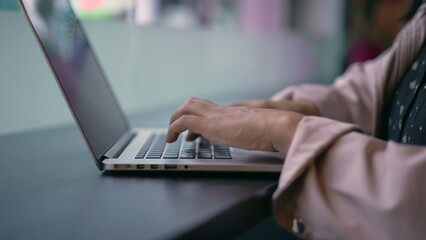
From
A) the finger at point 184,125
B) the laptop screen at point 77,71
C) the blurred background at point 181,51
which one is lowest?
the blurred background at point 181,51

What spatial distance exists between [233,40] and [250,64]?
0.85ft

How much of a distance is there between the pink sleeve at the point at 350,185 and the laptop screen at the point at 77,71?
10.3 inches

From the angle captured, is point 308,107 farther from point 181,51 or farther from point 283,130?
point 181,51

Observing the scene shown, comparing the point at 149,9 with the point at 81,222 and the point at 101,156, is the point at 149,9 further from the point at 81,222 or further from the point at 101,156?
the point at 81,222

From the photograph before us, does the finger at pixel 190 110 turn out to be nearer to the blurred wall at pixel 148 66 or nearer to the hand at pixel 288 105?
the hand at pixel 288 105

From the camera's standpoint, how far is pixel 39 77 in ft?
3.28

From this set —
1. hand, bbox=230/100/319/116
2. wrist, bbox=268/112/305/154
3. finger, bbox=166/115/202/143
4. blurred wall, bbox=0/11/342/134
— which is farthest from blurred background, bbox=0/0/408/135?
wrist, bbox=268/112/305/154

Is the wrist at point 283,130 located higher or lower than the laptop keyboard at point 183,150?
higher

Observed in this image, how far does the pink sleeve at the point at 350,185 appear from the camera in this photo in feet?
1.42

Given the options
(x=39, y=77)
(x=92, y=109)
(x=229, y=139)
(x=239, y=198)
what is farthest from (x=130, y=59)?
(x=239, y=198)

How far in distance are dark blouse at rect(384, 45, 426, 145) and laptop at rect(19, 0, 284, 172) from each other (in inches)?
8.3

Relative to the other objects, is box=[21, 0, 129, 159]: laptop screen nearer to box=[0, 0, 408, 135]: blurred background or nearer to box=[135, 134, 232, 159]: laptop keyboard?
box=[135, 134, 232, 159]: laptop keyboard

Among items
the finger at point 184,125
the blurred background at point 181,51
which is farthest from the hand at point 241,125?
the blurred background at point 181,51

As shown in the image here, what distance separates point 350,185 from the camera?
0.46 metres
